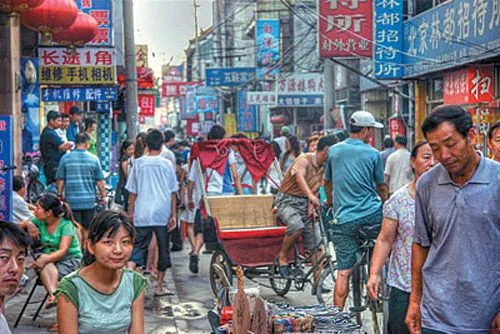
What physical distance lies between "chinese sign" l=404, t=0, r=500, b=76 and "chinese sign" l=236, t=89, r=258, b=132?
89.4ft

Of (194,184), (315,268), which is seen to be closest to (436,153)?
(315,268)

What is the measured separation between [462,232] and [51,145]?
920 cm

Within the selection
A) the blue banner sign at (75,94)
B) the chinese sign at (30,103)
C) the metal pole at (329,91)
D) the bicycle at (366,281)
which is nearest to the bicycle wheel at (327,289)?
the bicycle at (366,281)

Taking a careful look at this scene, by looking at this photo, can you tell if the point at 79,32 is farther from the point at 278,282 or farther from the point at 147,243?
the point at 278,282

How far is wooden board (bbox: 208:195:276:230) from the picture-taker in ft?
33.4

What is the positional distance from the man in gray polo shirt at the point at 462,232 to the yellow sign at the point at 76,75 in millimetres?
11465

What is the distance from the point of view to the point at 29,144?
14586mm

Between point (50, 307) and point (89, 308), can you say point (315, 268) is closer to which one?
point (50, 307)

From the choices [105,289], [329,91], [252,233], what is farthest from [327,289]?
[329,91]

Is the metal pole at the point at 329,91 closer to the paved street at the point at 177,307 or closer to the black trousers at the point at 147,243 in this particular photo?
the paved street at the point at 177,307

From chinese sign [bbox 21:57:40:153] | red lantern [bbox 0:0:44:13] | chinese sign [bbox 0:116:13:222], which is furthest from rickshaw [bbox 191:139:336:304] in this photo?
chinese sign [bbox 21:57:40:153]

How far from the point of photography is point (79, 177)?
1060cm

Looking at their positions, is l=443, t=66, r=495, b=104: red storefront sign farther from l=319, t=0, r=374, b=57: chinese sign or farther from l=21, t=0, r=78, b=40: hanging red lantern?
l=21, t=0, r=78, b=40: hanging red lantern

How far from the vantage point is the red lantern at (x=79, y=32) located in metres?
13.5
